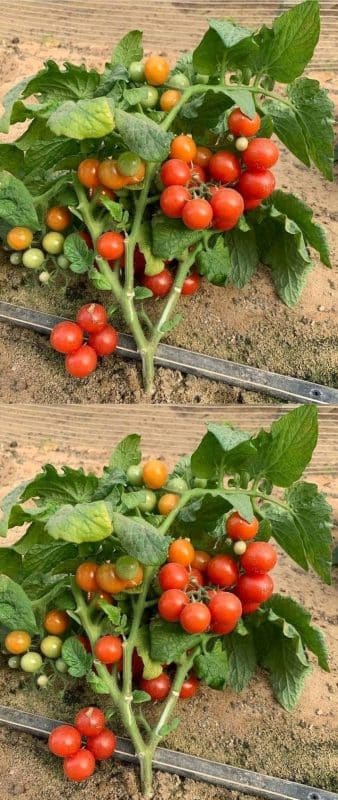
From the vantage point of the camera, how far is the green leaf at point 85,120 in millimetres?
1126

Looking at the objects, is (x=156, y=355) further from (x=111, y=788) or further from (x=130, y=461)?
(x=111, y=788)

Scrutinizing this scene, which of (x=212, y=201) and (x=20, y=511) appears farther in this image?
(x=212, y=201)

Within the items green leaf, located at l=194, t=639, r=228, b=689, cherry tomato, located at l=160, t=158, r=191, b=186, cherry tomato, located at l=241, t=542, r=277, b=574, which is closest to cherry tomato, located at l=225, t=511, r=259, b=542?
cherry tomato, located at l=241, t=542, r=277, b=574

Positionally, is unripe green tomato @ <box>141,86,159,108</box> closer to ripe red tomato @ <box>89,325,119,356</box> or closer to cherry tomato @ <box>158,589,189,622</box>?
ripe red tomato @ <box>89,325,119,356</box>

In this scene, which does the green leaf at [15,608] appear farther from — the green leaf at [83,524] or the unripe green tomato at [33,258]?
the unripe green tomato at [33,258]

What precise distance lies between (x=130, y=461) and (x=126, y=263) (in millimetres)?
228

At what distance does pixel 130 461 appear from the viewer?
1212 millimetres

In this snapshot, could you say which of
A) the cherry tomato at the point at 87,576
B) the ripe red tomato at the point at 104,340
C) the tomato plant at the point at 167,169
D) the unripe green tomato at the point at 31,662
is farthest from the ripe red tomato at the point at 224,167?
the unripe green tomato at the point at 31,662

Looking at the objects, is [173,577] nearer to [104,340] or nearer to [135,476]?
[135,476]

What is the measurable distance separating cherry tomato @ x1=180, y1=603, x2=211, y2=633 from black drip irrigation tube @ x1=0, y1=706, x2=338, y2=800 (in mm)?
185

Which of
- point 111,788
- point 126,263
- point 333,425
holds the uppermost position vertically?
point 126,263

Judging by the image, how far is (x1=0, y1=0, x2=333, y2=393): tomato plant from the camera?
4.00 ft

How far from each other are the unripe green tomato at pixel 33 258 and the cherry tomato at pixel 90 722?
0.52m

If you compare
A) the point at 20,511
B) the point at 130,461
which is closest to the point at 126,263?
the point at 130,461
